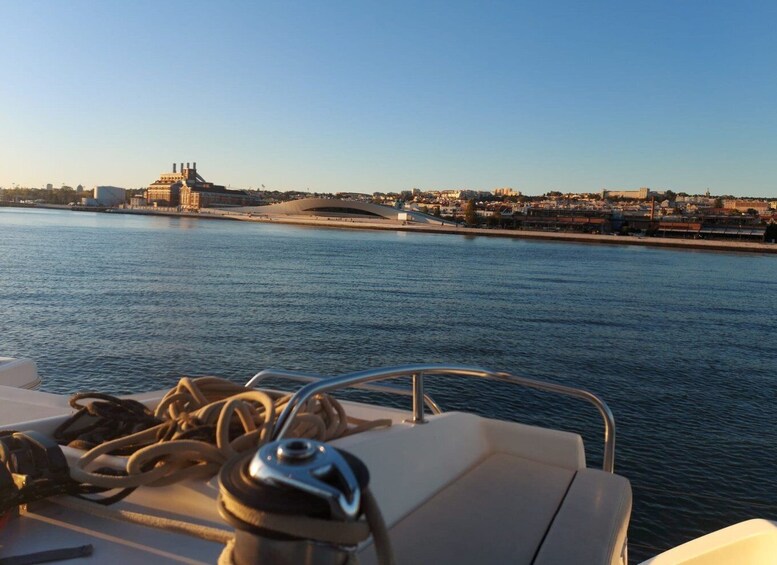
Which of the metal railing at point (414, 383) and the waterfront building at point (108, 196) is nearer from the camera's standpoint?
the metal railing at point (414, 383)

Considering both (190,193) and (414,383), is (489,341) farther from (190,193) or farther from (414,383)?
(190,193)

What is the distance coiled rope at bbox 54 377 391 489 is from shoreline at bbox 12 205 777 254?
9293cm

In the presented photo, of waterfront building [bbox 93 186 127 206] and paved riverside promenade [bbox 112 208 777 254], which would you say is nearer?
paved riverside promenade [bbox 112 208 777 254]

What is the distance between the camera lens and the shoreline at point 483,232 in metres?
85.5

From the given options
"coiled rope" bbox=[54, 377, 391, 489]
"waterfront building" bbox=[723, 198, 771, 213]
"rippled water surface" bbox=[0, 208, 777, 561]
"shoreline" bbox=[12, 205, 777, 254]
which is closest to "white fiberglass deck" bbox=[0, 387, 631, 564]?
"coiled rope" bbox=[54, 377, 391, 489]

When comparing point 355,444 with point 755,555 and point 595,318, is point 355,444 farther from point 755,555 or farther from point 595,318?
point 595,318

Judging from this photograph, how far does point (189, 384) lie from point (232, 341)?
579 inches

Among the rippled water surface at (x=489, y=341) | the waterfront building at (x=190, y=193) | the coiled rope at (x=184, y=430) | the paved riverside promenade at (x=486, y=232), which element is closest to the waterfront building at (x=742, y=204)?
the paved riverside promenade at (x=486, y=232)

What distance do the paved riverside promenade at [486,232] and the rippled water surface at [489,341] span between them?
5561 centimetres

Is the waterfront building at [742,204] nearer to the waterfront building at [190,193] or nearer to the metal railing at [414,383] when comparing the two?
the waterfront building at [190,193]

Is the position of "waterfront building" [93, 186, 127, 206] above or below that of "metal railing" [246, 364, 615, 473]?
above

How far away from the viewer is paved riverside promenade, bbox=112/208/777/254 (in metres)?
85.5

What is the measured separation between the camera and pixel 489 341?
1822 centimetres

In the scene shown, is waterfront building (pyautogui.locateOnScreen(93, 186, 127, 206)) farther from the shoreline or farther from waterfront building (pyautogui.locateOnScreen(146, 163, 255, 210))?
the shoreline
